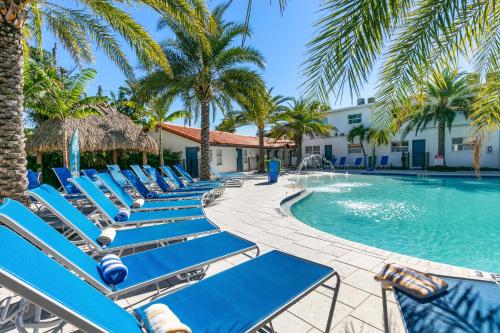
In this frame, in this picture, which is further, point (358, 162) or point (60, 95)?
point (358, 162)

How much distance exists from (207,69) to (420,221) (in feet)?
36.2

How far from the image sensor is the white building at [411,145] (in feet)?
72.9

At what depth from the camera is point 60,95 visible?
12.6 metres

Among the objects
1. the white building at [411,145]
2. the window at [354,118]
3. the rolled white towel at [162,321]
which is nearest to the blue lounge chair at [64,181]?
the rolled white towel at [162,321]

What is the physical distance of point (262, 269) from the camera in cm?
245

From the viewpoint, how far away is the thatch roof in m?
13.9

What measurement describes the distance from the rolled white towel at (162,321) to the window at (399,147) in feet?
97.6

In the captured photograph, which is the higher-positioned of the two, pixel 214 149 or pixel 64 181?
pixel 214 149

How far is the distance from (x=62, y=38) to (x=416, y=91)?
967 cm

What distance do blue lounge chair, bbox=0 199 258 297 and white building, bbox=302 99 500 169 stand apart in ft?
62.8

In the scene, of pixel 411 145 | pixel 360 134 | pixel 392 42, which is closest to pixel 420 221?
pixel 392 42

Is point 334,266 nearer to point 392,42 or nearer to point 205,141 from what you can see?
point 392,42

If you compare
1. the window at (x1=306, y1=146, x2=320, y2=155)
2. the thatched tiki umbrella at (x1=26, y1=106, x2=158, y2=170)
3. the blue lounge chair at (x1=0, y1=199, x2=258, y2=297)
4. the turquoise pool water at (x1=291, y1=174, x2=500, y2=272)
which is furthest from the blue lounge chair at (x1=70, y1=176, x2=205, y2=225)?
the window at (x1=306, y1=146, x2=320, y2=155)

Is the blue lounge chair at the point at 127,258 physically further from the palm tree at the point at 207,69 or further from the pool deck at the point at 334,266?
the palm tree at the point at 207,69
